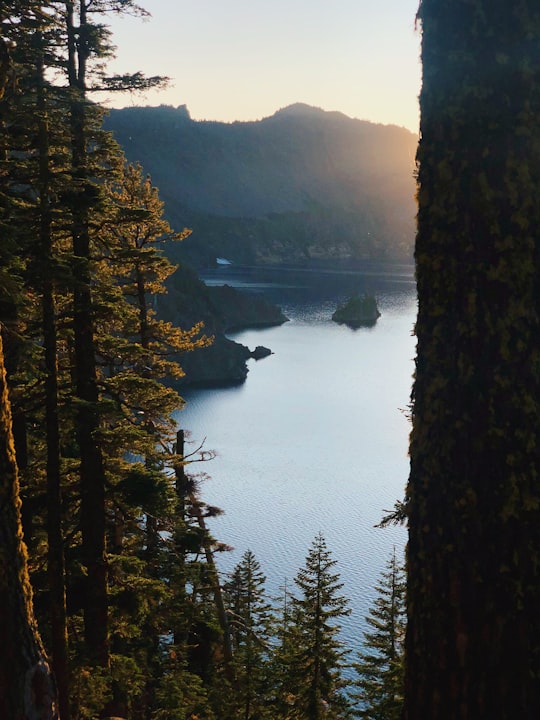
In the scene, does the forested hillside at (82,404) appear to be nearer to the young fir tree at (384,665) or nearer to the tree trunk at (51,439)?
the tree trunk at (51,439)

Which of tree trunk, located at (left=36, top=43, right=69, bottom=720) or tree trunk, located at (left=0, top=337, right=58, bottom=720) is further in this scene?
tree trunk, located at (left=36, top=43, right=69, bottom=720)

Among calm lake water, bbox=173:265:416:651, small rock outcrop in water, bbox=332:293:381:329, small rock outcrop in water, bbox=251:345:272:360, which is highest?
small rock outcrop in water, bbox=332:293:381:329

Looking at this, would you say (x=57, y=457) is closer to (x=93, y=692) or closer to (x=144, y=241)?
(x=93, y=692)

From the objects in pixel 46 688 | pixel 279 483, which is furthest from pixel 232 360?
pixel 46 688

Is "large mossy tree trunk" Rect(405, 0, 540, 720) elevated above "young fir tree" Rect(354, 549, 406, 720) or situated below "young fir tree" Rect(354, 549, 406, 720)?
above

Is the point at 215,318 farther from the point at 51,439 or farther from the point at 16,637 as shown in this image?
the point at 16,637

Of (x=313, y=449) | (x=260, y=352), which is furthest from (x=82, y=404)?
(x=260, y=352)

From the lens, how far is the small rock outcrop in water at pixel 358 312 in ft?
333

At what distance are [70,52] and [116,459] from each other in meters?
7.15

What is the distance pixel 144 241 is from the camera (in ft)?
56.9

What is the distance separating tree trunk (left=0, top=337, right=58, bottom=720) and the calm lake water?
7005mm

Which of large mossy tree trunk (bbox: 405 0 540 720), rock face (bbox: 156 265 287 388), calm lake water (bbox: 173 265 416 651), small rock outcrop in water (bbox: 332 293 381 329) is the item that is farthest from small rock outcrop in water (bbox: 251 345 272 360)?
large mossy tree trunk (bbox: 405 0 540 720)

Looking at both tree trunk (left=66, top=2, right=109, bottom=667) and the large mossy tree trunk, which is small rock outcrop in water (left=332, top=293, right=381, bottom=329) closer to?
tree trunk (left=66, top=2, right=109, bottom=667)

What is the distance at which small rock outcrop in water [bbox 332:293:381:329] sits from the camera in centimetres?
10162
